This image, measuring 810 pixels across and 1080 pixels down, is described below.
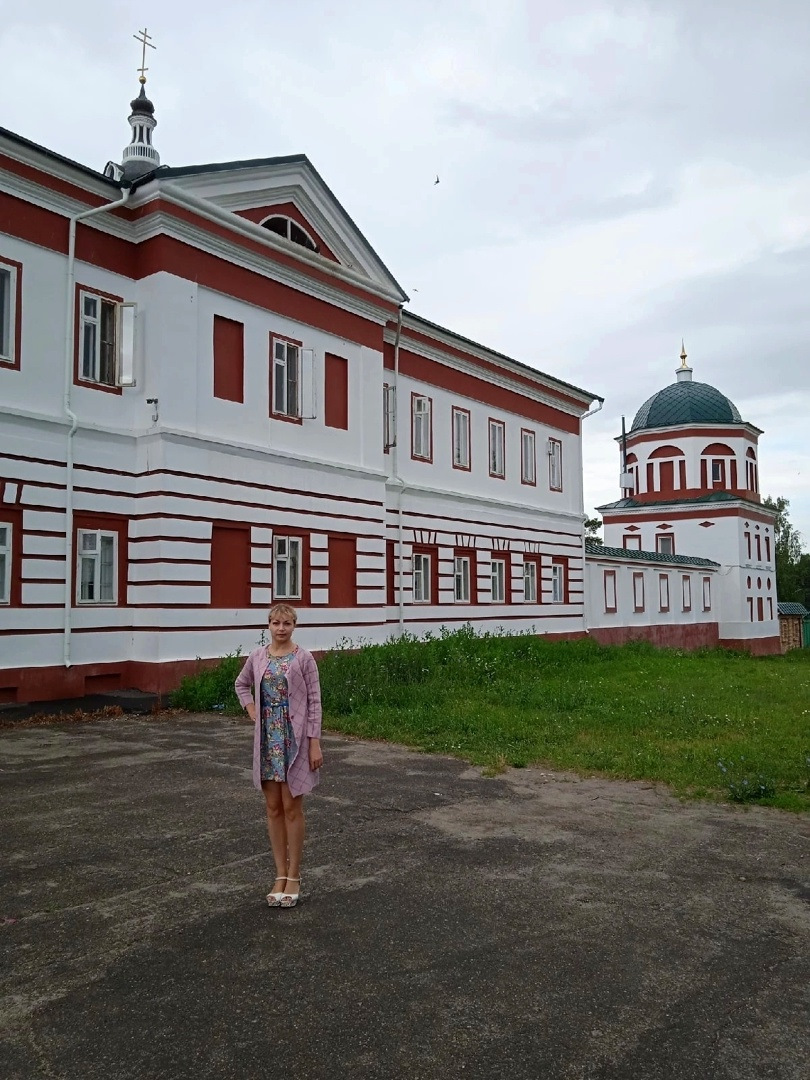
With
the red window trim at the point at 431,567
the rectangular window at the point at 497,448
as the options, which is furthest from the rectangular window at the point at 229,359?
the rectangular window at the point at 497,448

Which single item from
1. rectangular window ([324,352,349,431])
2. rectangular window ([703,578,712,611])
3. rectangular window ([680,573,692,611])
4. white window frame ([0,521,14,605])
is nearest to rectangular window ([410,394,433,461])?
rectangular window ([324,352,349,431])

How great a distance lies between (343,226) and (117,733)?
11361 mm

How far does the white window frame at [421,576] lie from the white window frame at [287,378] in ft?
19.4

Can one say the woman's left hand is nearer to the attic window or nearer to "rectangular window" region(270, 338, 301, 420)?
"rectangular window" region(270, 338, 301, 420)

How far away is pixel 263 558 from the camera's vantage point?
1709cm

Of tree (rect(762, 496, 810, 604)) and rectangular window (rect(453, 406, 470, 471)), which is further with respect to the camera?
tree (rect(762, 496, 810, 604))

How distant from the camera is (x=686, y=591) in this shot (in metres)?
38.4

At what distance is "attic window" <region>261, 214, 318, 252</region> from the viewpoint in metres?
17.8

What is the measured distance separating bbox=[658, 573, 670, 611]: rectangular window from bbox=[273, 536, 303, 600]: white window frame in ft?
69.2

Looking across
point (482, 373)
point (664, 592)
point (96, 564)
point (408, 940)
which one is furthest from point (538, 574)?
point (408, 940)

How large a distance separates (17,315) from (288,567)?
255 inches

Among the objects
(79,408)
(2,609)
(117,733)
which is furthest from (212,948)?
(79,408)

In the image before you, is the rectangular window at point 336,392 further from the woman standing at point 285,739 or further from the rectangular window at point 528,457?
the woman standing at point 285,739

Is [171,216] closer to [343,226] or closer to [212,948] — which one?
[343,226]
